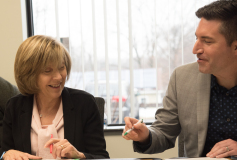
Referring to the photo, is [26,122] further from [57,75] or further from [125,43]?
[125,43]

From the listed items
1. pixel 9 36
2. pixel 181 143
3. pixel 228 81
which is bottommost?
pixel 181 143

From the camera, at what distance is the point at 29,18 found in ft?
8.96

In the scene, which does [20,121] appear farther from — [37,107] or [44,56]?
[44,56]

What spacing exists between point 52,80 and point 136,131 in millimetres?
557

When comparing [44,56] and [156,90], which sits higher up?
[44,56]

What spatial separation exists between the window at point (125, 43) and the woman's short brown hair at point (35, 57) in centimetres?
113

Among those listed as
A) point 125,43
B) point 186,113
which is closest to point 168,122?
point 186,113

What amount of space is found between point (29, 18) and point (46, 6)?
0.71 feet

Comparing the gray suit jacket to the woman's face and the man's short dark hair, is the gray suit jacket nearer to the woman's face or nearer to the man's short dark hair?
the man's short dark hair

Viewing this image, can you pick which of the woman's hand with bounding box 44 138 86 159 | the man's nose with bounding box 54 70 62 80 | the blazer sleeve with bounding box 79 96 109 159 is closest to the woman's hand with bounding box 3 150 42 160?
the woman's hand with bounding box 44 138 86 159

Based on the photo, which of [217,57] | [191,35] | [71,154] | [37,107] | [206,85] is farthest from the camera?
[191,35]

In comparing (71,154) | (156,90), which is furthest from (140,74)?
(71,154)

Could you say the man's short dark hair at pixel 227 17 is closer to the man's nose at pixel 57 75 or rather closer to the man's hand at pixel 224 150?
the man's hand at pixel 224 150

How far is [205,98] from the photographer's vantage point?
→ 1.44 meters
